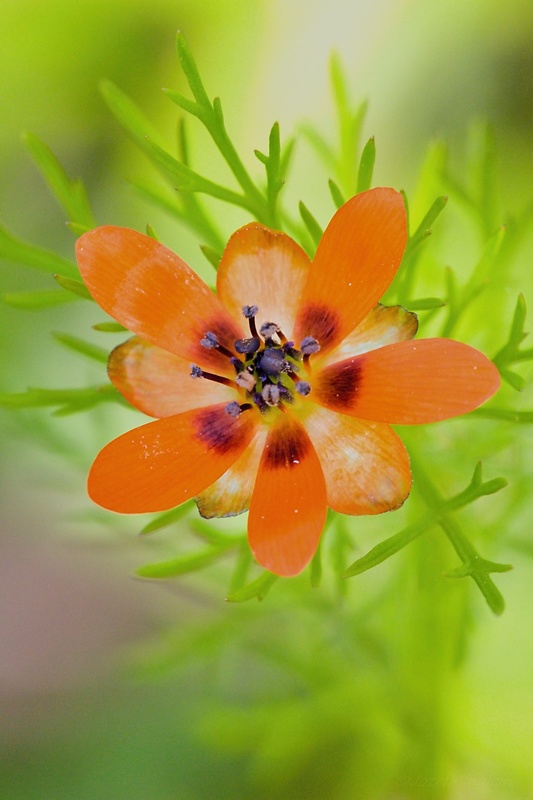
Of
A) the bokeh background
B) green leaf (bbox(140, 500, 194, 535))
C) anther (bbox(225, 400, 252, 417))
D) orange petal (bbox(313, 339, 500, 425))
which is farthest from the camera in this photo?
the bokeh background

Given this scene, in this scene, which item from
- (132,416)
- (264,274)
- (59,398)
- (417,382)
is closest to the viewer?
(417,382)

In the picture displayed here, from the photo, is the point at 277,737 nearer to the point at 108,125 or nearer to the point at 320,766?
the point at 320,766

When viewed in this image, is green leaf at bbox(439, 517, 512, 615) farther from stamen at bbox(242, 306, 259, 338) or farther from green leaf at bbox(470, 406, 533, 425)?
stamen at bbox(242, 306, 259, 338)

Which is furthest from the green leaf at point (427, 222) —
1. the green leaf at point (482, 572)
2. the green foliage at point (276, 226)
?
the green leaf at point (482, 572)

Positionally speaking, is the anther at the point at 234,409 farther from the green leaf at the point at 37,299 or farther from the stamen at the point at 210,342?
the green leaf at the point at 37,299

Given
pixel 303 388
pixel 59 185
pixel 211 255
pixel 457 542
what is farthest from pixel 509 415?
pixel 59 185

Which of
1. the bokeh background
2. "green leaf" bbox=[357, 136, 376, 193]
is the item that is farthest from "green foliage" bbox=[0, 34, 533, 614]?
the bokeh background

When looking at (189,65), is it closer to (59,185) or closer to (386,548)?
(59,185)
